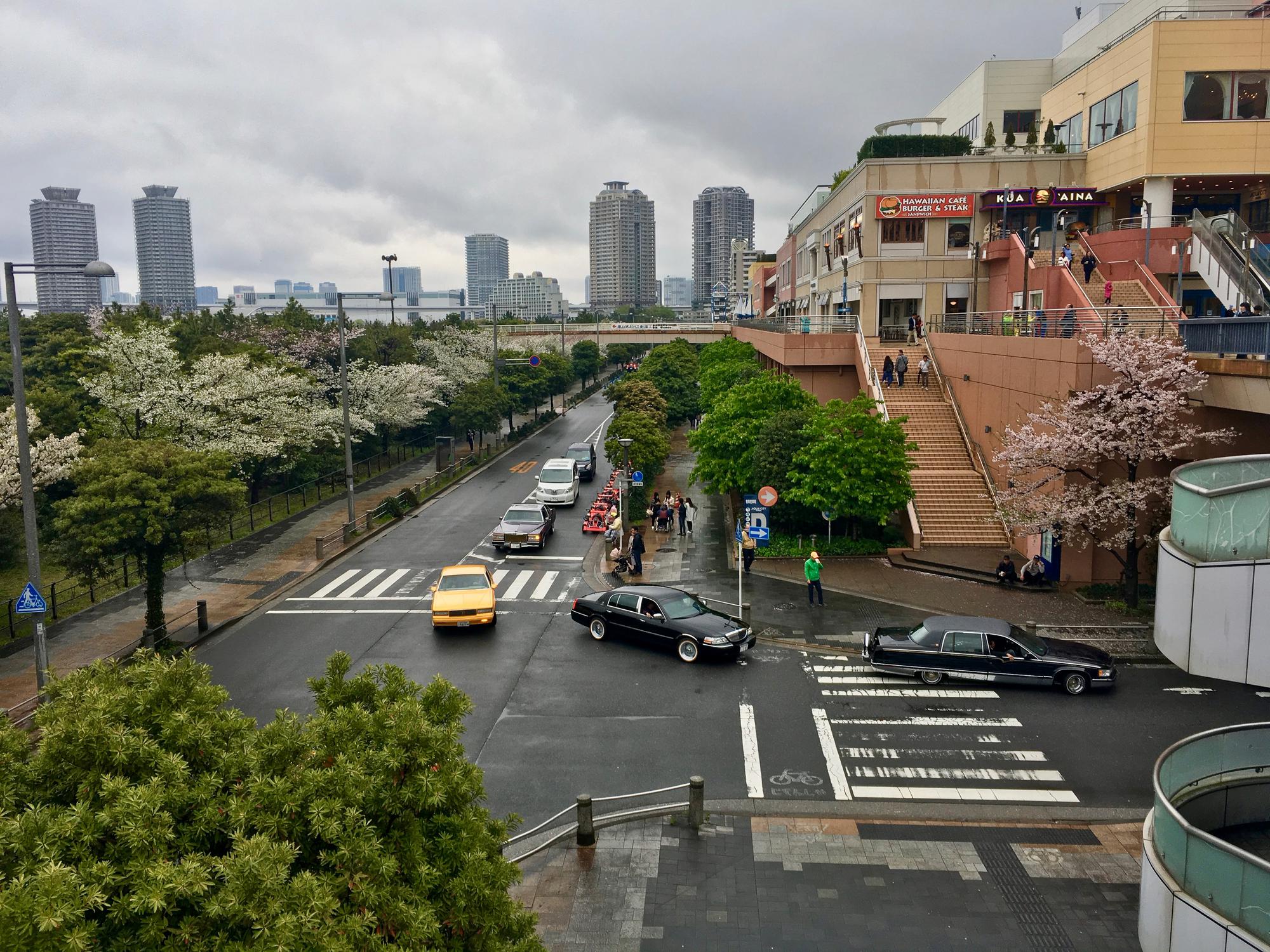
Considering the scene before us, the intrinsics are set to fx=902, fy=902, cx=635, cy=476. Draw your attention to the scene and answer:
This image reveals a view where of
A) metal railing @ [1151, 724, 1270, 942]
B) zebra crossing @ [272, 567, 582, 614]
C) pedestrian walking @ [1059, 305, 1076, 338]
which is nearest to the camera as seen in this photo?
metal railing @ [1151, 724, 1270, 942]

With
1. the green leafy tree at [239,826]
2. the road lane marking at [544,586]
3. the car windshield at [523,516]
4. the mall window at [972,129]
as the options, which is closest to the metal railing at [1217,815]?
the green leafy tree at [239,826]

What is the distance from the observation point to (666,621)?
19.5 metres

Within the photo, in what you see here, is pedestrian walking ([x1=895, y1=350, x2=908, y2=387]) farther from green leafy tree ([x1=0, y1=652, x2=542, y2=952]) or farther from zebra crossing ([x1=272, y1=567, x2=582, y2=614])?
green leafy tree ([x1=0, y1=652, x2=542, y2=952])

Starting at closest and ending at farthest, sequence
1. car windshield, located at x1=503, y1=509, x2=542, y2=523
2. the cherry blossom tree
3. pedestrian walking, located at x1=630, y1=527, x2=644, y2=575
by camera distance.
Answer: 1. the cherry blossom tree
2. pedestrian walking, located at x1=630, y1=527, x2=644, y2=575
3. car windshield, located at x1=503, y1=509, x2=542, y2=523

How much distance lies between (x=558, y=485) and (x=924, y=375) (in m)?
15.7

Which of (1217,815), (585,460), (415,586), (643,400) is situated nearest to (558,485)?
(585,460)

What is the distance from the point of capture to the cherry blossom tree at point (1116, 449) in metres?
21.1

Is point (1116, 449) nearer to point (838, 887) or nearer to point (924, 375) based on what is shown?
point (924, 375)

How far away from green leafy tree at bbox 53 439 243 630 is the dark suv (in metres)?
23.9

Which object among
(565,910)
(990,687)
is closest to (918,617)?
(990,687)

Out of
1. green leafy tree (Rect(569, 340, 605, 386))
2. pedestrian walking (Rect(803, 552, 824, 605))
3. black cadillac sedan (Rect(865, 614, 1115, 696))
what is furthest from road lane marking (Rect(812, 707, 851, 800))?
green leafy tree (Rect(569, 340, 605, 386))

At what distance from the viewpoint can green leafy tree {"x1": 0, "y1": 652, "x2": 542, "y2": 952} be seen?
16.9ft

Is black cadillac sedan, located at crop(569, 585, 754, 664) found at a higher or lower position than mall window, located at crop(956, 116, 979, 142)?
lower

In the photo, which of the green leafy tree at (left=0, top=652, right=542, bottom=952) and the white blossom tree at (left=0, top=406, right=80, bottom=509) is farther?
the white blossom tree at (left=0, top=406, right=80, bottom=509)
